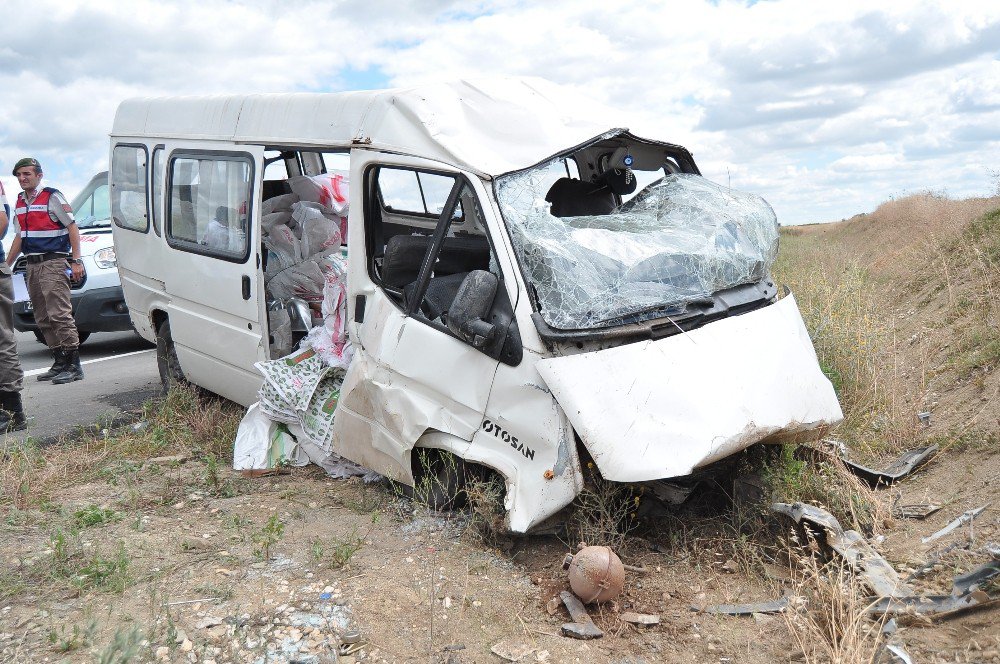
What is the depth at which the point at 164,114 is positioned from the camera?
7.11 metres

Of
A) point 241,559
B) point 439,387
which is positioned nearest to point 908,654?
point 439,387

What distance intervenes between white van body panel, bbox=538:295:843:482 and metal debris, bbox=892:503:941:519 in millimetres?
868

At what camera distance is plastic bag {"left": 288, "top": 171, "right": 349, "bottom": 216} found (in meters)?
7.17

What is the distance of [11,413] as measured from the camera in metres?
7.03

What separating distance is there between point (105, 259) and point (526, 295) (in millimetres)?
7513

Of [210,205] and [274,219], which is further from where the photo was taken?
[274,219]

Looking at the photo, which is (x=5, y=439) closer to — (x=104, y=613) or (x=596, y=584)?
(x=104, y=613)

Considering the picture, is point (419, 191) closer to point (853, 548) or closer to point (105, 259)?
point (853, 548)

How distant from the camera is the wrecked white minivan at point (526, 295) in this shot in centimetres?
396

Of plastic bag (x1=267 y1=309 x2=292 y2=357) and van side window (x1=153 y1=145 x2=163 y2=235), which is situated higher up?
van side window (x1=153 y1=145 x2=163 y2=235)

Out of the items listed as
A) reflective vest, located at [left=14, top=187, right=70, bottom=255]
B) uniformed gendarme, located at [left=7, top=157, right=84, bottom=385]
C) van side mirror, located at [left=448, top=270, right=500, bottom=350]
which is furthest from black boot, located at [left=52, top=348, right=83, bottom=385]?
van side mirror, located at [left=448, top=270, right=500, bottom=350]

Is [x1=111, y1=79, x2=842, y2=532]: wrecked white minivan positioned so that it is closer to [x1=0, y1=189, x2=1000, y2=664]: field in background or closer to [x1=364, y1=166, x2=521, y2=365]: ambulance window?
[x1=364, y1=166, x2=521, y2=365]: ambulance window

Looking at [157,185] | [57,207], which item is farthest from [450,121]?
[57,207]

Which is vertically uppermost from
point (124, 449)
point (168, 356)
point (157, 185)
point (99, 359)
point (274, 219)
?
point (157, 185)
